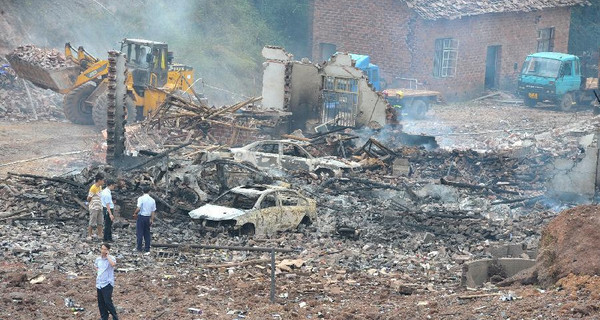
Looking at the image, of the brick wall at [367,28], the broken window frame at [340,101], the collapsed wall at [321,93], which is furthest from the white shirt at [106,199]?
the brick wall at [367,28]

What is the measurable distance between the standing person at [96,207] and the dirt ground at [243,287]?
38 centimetres

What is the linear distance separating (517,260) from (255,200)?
18.2ft

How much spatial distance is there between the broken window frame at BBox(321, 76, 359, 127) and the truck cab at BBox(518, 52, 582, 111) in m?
13.5

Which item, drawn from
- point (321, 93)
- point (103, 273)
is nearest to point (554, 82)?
point (321, 93)

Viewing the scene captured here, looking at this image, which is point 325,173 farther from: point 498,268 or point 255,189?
point 498,268

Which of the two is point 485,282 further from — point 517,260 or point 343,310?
point 343,310

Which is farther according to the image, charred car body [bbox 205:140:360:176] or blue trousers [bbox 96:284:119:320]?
charred car body [bbox 205:140:360:176]

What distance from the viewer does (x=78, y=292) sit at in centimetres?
1310

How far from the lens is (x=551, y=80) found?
38.6 metres

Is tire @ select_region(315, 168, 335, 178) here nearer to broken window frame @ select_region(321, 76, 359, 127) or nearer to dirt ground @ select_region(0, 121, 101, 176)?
dirt ground @ select_region(0, 121, 101, 176)

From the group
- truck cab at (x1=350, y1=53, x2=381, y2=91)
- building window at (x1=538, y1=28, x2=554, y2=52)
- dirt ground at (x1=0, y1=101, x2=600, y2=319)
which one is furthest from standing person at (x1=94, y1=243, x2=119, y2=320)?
building window at (x1=538, y1=28, x2=554, y2=52)

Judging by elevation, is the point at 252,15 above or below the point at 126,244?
above

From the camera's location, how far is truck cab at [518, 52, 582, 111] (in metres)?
38.6

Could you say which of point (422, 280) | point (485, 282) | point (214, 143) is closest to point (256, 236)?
point (422, 280)
